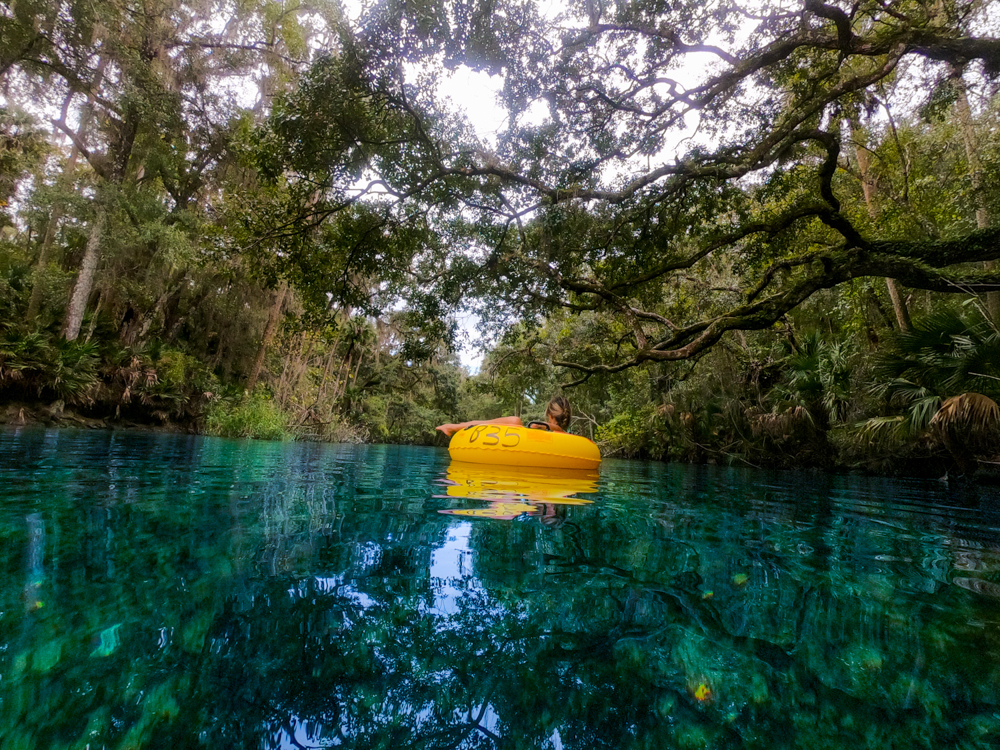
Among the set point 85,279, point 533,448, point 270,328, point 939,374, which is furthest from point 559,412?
point 85,279

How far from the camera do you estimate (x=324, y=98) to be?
18.6 ft

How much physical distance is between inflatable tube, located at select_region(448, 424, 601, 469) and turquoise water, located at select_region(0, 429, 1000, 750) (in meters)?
→ 3.56

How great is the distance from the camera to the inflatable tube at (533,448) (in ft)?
19.9

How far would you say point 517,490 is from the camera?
13.1 feet

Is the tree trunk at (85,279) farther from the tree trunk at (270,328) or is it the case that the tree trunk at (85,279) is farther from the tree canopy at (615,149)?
the tree canopy at (615,149)

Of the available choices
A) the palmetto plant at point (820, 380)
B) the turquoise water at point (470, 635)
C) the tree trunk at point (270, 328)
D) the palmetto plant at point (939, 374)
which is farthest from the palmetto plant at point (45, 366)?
the palmetto plant at point (820, 380)

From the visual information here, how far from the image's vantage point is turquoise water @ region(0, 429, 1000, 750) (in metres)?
0.89

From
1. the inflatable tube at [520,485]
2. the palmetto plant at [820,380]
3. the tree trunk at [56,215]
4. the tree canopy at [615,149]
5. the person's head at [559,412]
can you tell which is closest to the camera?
the inflatable tube at [520,485]

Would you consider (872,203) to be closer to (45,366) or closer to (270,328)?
(270,328)

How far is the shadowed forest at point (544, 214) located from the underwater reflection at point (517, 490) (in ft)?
7.88

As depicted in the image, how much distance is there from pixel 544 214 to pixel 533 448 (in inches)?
140

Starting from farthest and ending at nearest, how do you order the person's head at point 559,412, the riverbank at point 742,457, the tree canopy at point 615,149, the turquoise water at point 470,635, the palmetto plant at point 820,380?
the palmetto plant at point 820,380, the riverbank at point 742,457, the person's head at point 559,412, the tree canopy at point 615,149, the turquoise water at point 470,635

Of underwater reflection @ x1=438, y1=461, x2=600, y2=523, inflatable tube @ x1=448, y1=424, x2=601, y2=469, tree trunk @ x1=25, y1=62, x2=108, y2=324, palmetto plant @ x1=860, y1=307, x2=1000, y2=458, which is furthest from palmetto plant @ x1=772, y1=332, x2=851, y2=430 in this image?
tree trunk @ x1=25, y1=62, x2=108, y2=324

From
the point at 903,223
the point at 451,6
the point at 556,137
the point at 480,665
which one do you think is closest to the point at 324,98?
the point at 451,6
